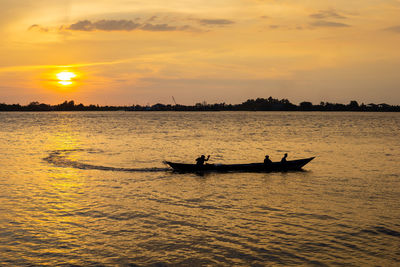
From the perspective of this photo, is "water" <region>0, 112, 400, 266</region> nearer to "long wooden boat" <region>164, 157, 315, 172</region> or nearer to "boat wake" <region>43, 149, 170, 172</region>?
"boat wake" <region>43, 149, 170, 172</region>

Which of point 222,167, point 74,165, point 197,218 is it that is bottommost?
point 197,218

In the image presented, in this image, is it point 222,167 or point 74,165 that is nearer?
point 222,167

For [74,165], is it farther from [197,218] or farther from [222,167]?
[197,218]

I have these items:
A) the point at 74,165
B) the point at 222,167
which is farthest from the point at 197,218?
the point at 74,165

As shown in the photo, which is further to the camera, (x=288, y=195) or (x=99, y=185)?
(x=99, y=185)

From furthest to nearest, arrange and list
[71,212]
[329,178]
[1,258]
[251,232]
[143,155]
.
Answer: [143,155], [329,178], [71,212], [251,232], [1,258]

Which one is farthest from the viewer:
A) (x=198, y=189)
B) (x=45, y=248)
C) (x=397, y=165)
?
(x=397, y=165)

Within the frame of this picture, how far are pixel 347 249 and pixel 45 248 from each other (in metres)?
12.7

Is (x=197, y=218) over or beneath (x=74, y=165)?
beneath

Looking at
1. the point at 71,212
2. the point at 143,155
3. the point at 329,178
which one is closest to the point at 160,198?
the point at 71,212

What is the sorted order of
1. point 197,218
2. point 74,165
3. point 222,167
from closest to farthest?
point 197,218 < point 222,167 < point 74,165

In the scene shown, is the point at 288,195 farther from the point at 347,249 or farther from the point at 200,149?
the point at 200,149

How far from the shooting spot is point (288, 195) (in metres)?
25.9

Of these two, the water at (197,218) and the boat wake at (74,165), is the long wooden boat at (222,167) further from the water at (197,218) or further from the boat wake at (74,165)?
the boat wake at (74,165)
